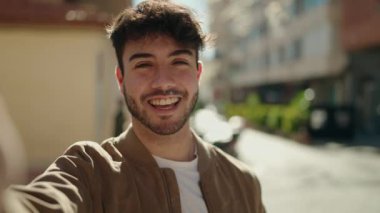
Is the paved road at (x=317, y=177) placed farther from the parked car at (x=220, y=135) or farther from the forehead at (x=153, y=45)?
the forehead at (x=153, y=45)

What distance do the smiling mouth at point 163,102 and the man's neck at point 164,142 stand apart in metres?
0.09

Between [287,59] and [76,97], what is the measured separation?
35816 mm

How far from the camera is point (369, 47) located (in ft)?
91.7

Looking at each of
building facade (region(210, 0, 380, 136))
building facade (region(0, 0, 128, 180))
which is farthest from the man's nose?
building facade (region(210, 0, 380, 136))

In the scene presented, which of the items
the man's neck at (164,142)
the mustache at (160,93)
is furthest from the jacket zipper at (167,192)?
the mustache at (160,93)

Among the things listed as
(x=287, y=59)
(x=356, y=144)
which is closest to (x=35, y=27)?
(x=356, y=144)

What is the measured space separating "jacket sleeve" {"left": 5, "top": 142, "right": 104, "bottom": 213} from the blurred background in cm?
8

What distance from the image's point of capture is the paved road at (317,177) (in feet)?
32.8

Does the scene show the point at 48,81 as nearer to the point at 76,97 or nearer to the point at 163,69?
the point at 76,97

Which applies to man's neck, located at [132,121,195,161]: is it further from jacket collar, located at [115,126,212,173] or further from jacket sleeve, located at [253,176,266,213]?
jacket sleeve, located at [253,176,266,213]

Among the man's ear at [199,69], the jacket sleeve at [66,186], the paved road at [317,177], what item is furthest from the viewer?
the paved road at [317,177]

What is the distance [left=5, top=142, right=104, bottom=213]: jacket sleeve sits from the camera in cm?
128

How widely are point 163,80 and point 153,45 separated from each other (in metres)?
0.12

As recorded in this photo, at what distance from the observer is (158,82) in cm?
190
